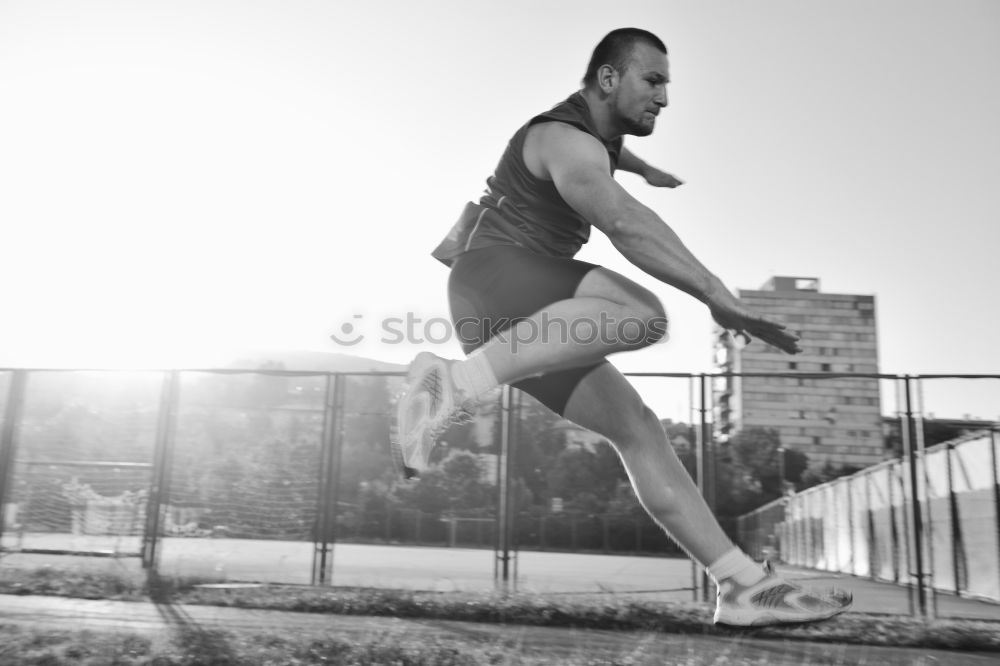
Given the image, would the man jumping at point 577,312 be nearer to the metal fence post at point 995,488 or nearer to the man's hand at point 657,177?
the man's hand at point 657,177

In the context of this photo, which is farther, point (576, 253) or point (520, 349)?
point (576, 253)

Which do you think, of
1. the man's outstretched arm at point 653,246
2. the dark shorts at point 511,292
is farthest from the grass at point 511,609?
the man's outstretched arm at point 653,246

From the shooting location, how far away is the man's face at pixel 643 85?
2.17 metres

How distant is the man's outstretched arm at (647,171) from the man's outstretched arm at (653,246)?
912mm

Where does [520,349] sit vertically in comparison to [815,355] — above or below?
below

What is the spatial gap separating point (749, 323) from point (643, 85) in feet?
2.38

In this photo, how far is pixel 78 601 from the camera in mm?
5844

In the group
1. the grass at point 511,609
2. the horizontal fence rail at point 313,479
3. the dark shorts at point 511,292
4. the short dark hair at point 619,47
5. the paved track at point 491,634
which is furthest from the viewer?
the horizontal fence rail at point 313,479

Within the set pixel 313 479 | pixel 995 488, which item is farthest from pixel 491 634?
pixel 995 488

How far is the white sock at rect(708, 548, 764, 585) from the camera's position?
2.15m

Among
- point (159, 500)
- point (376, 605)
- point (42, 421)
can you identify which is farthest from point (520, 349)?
point (42, 421)

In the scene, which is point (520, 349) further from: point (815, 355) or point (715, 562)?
point (815, 355)

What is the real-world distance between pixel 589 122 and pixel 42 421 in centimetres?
822

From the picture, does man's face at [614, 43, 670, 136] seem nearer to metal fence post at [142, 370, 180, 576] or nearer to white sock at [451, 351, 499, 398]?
white sock at [451, 351, 499, 398]
